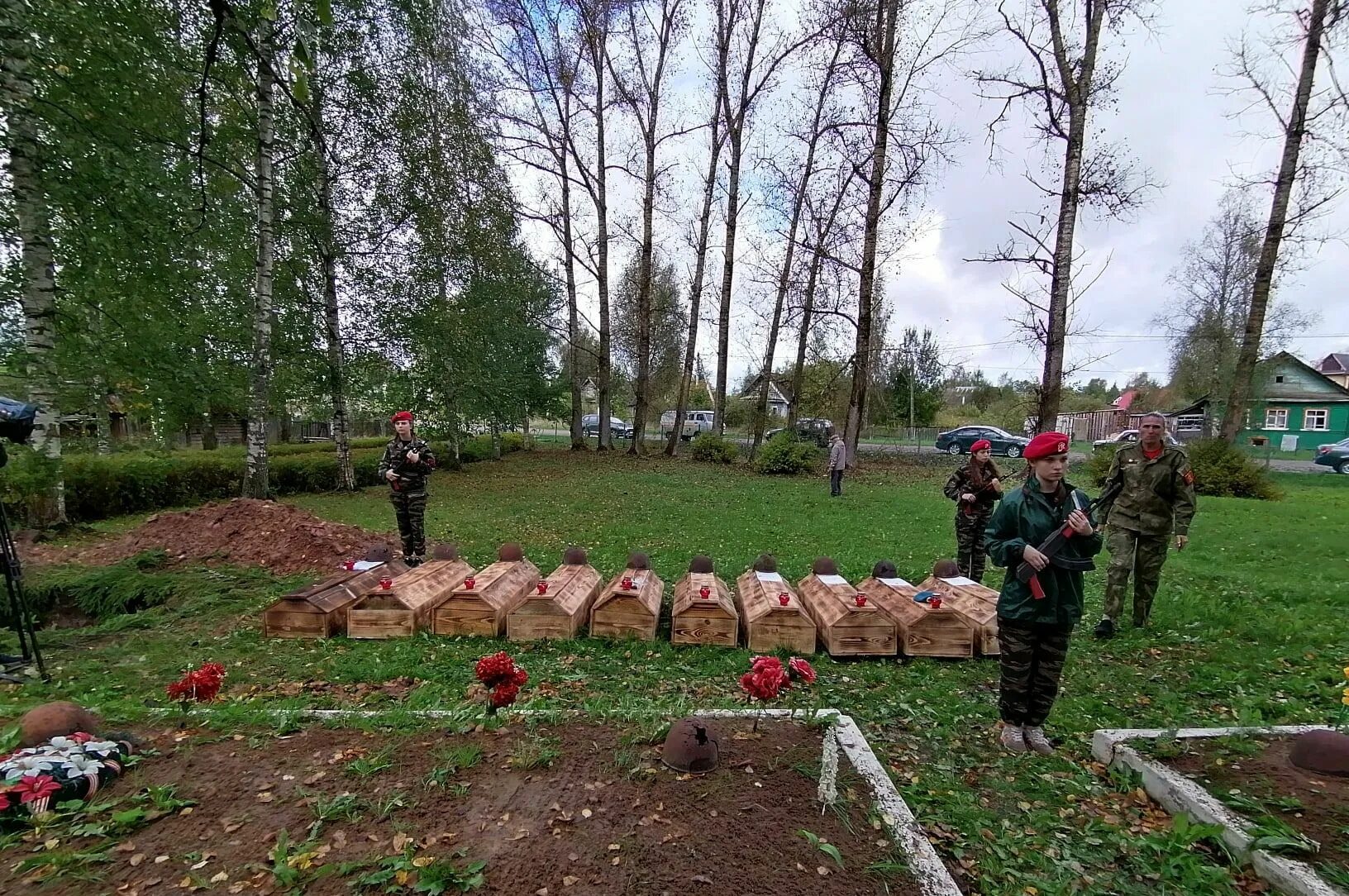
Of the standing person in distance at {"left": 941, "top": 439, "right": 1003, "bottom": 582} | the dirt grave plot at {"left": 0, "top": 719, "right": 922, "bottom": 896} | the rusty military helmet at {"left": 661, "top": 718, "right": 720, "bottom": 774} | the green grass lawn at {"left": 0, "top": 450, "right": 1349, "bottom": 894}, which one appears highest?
the standing person in distance at {"left": 941, "top": 439, "right": 1003, "bottom": 582}

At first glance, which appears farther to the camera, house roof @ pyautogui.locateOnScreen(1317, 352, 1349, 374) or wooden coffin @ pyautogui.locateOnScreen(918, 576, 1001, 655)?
house roof @ pyautogui.locateOnScreen(1317, 352, 1349, 374)

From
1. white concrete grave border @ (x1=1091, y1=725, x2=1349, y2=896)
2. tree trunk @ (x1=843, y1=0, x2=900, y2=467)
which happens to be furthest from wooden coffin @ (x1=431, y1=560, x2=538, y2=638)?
tree trunk @ (x1=843, y1=0, x2=900, y2=467)

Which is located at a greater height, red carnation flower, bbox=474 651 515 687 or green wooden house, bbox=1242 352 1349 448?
green wooden house, bbox=1242 352 1349 448

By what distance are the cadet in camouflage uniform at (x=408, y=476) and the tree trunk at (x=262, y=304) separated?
4634 mm

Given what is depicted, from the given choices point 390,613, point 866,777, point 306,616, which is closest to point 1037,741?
point 866,777

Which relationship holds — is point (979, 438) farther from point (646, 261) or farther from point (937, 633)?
point (937, 633)

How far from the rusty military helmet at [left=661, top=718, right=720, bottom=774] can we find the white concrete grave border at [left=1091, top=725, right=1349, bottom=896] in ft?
7.13

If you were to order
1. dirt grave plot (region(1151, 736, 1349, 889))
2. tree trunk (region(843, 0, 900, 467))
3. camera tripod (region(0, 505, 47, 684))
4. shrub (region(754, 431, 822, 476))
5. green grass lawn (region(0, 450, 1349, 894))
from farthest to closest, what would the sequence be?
shrub (region(754, 431, 822, 476)), tree trunk (region(843, 0, 900, 467)), camera tripod (region(0, 505, 47, 684)), green grass lawn (region(0, 450, 1349, 894)), dirt grave plot (region(1151, 736, 1349, 889))

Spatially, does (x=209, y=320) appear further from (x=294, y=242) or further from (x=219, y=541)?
(x=219, y=541)

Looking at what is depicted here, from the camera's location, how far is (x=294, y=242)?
12789 millimetres

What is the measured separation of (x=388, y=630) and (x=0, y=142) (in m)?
6.10

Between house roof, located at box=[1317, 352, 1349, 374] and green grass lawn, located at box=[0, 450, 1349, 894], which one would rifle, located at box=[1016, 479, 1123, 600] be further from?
house roof, located at box=[1317, 352, 1349, 374]

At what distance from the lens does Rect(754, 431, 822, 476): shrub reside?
19859mm

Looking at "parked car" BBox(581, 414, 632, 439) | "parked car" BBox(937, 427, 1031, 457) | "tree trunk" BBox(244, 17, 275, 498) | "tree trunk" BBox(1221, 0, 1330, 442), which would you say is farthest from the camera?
"parked car" BBox(581, 414, 632, 439)
